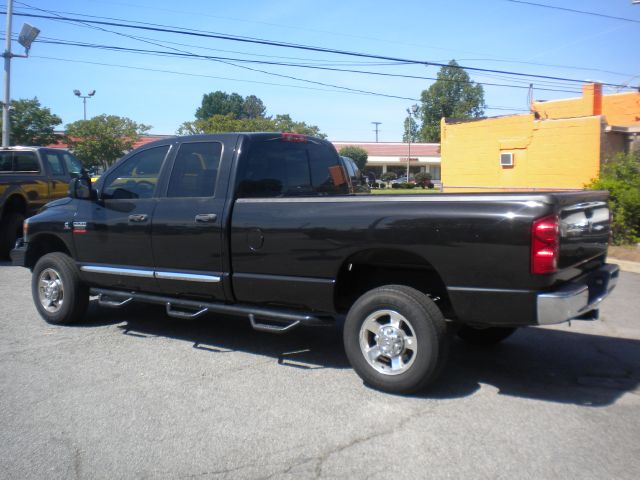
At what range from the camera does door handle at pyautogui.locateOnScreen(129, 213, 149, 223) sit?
6164 mm

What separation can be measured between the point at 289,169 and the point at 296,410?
8.61 ft

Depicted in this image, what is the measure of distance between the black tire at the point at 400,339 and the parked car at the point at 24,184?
8775 millimetres

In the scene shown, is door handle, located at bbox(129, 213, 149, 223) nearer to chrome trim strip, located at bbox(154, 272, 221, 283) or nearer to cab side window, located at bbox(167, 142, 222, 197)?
cab side window, located at bbox(167, 142, 222, 197)

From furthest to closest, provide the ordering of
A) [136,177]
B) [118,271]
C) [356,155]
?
[356,155] → [136,177] → [118,271]

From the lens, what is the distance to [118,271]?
643cm

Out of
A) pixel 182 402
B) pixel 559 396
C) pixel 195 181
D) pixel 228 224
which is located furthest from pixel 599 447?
pixel 195 181

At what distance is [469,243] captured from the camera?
436cm

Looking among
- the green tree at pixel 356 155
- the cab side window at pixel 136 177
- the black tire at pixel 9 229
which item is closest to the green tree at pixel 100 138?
the green tree at pixel 356 155

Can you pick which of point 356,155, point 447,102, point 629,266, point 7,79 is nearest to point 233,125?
point 356,155

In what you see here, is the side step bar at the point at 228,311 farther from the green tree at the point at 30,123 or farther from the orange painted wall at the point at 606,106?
the green tree at the point at 30,123

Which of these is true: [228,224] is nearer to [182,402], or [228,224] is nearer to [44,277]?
[182,402]

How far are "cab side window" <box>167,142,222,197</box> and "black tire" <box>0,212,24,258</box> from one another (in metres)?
7.15

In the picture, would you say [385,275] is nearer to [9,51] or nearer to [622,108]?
[9,51]

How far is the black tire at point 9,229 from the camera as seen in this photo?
11681mm
